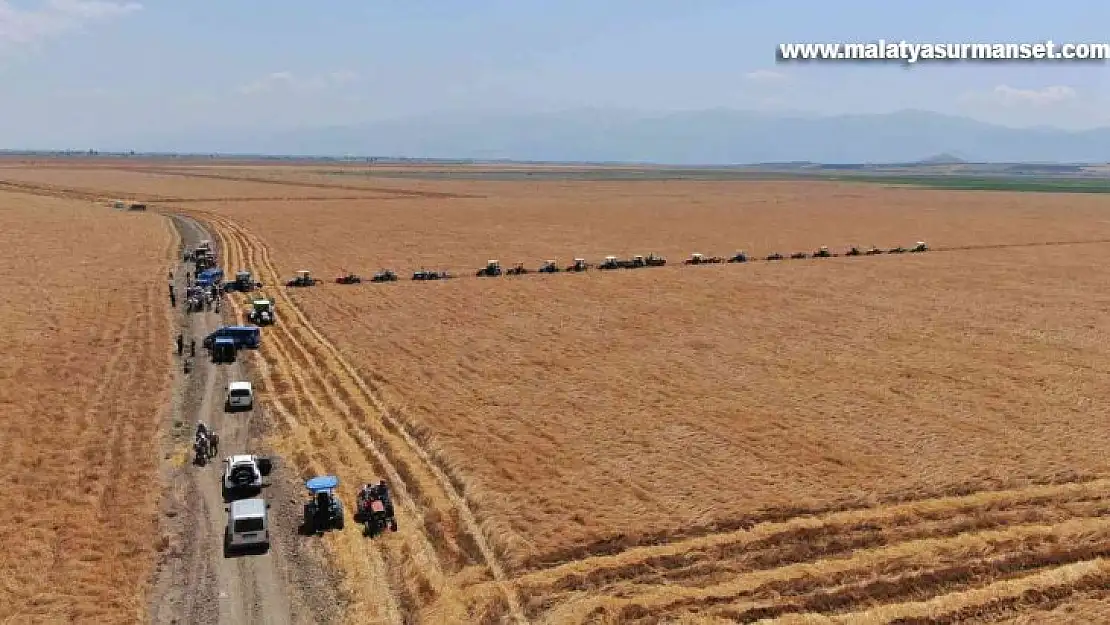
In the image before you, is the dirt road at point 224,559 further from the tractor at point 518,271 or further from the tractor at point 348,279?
the tractor at point 518,271

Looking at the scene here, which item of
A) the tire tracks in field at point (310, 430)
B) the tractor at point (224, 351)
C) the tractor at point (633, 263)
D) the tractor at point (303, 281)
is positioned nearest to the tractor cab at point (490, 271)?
the tractor at point (633, 263)

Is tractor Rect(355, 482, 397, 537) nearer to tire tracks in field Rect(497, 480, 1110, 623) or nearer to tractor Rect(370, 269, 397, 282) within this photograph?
tire tracks in field Rect(497, 480, 1110, 623)

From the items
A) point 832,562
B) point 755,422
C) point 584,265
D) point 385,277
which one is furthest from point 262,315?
point 832,562

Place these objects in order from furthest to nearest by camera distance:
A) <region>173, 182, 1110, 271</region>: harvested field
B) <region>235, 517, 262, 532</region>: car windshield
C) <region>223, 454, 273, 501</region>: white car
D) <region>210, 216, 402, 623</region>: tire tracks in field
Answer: <region>173, 182, 1110, 271</region>: harvested field
<region>223, 454, 273, 501</region>: white car
<region>235, 517, 262, 532</region>: car windshield
<region>210, 216, 402, 623</region>: tire tracks in field

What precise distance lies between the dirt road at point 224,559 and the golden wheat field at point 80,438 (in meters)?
0.77

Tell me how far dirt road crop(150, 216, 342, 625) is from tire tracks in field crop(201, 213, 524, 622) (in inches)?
66.8

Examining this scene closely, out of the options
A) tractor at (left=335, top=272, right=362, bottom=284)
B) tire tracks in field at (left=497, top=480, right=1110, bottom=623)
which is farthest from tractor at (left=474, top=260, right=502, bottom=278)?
tire tracks in field at (left=497, top=480, right=1110, bottom=623)

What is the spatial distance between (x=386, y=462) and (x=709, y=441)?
44.7 feet

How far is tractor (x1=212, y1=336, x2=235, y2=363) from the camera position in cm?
5031

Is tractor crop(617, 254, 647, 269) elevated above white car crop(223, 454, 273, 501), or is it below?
above

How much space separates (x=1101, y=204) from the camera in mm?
196000

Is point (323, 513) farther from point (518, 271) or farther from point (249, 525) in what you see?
point (518, 271)

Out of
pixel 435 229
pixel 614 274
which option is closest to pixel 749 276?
pixel 614 274

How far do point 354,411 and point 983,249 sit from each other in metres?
90.4
